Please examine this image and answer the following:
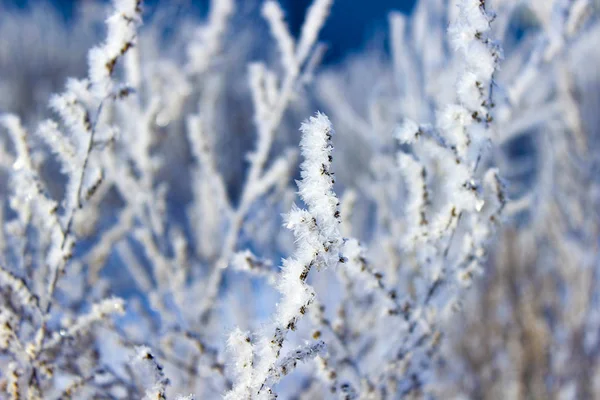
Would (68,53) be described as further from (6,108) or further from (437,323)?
(437,323)

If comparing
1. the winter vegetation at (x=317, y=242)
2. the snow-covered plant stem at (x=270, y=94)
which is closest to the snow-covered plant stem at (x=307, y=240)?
the winter vegetation at (x=317, y=242)

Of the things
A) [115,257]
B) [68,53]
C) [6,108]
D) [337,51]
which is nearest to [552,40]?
[115,257]

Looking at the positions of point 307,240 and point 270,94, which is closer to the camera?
point 307,240

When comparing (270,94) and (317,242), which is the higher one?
(270,94)

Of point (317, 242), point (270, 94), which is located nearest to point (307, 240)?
point (317, 242)

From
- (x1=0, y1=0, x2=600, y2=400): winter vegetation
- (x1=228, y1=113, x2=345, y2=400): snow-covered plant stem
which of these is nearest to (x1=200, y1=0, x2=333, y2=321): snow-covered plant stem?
(x1=0, y1=0, x2=600, y2=400): winter vegetation

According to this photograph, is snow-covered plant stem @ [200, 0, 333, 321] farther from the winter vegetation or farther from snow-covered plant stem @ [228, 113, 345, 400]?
snow-covered plant stem @ [228, 113, 345, 400]

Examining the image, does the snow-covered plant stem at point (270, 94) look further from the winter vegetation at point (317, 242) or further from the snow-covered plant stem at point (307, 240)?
the snow-covered plant stem at point (307, 240)

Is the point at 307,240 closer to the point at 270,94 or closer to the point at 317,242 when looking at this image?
the point at 317,242
